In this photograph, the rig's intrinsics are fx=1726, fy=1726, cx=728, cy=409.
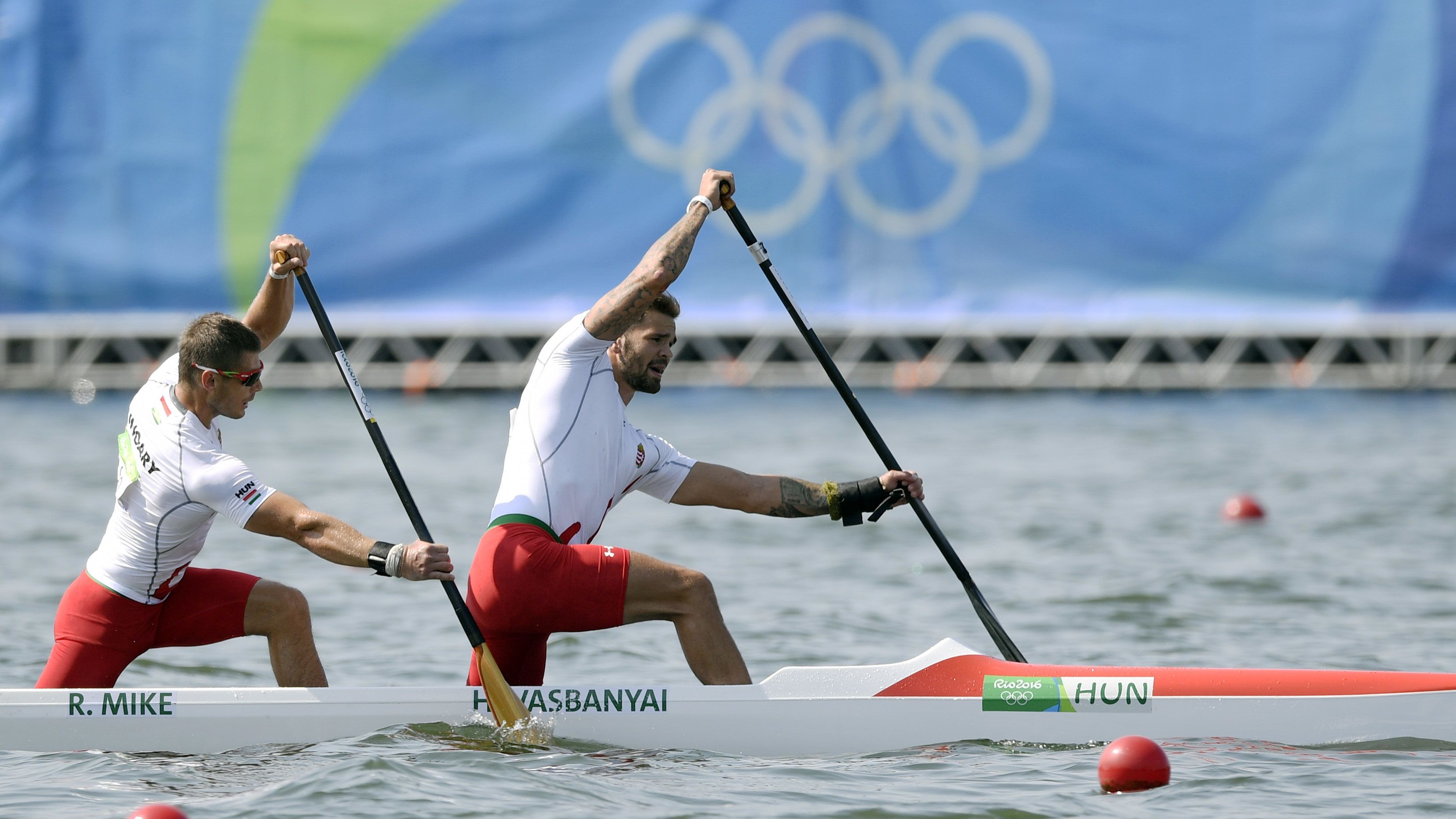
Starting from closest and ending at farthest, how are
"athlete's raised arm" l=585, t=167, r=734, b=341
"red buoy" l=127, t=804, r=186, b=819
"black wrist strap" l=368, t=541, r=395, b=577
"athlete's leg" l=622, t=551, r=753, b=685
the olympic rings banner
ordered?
1. "red buoy" l=127, t=804, r=186, b=819
2. "black wrist strap" l=368, t=541, r=395, b=577
3. "athlete's raised arm" l=585, t=167, r=734, b=341
4. "athlete's leg" l=622, t=551, r=753, b=685
5. the olympic rings banner

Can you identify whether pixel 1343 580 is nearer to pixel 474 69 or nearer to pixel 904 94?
pixel 904 94

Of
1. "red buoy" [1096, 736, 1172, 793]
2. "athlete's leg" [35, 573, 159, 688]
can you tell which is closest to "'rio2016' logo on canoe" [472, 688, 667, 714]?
"athlete's leg" [35, 573, 159, 688]

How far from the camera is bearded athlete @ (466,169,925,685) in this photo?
549 centimetres

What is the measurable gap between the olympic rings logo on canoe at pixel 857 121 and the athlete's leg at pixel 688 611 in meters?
13.7

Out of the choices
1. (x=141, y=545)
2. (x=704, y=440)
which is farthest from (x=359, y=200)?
(x=141, y=545)

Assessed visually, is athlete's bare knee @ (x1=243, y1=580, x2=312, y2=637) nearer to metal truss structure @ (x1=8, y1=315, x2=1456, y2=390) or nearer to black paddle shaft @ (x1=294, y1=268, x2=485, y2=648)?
black paddle shaft @ (x1=294, y1=268, x2=485, y2=648)

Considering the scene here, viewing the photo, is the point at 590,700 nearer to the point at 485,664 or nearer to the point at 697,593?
the point at 485,664

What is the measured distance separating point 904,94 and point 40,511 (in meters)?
10.4

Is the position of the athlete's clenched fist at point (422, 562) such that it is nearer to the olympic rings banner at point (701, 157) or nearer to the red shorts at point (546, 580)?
the red shorts at point (546, 580)

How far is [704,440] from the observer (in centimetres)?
1633

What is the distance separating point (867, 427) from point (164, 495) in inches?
102

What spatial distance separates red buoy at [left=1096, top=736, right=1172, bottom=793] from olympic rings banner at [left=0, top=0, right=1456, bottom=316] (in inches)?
554

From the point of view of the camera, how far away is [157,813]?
4871 mm

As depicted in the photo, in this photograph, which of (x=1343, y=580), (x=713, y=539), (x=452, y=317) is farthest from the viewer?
(x=452, y=317)
